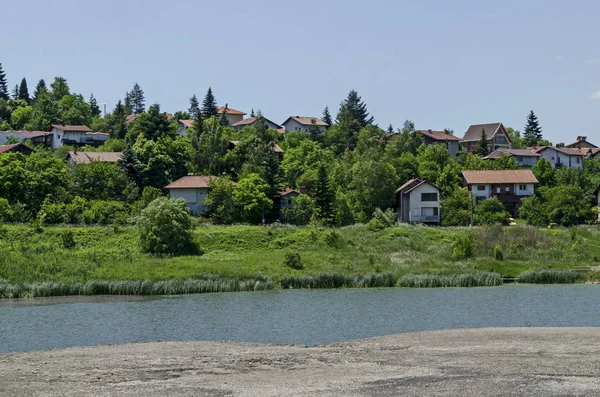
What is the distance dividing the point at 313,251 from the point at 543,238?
80.6 feet

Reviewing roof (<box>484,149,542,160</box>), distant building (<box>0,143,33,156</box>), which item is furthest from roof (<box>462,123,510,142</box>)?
distant building (<box>0,143,33,156</box>)

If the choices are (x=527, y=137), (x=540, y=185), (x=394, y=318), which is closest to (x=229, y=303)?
(x=394, y=318)

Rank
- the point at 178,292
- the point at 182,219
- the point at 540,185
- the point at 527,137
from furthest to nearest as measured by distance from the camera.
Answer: the point at 527,137 → the point at 540,185 → the point at 182,219 → the point at 178,292

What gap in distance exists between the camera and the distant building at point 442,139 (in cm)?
14938

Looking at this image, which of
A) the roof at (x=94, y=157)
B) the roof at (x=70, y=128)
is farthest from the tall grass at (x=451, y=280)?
the roof at (x=70, y=128)

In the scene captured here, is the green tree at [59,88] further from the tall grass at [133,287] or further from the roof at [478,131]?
the tall grass at [133,287]

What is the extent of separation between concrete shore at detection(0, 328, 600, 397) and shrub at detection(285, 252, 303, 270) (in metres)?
35.9

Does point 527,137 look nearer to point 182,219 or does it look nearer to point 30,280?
point 182,219

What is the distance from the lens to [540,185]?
118 metres

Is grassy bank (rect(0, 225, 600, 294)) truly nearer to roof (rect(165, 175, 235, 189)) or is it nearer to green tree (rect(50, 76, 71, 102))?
roof (rect(165, 175, 235, 189))

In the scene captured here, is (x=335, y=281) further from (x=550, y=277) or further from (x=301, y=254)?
(x=550, y=277)

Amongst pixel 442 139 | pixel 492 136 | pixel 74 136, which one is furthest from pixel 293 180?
pixel 74 136

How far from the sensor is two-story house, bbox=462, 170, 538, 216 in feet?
366

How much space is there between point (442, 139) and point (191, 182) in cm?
6346
